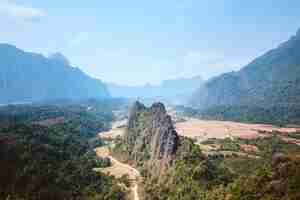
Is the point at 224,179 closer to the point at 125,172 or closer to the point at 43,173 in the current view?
the point at 125,172

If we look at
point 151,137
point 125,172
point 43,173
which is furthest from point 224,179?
point 43,173

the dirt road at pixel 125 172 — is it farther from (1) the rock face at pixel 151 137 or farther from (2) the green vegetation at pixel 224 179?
(1) the rock face at pixel 151 137

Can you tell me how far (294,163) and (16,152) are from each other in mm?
61432

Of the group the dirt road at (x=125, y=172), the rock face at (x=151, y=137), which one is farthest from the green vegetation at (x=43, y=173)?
the rock face at (x=151, y=137)

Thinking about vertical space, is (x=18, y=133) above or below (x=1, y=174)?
above

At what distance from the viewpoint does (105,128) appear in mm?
192625

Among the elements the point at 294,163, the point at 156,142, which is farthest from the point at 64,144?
the point at 294,163

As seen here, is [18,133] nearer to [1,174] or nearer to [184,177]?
[1,174]

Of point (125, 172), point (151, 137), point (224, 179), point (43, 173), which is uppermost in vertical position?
point (151, 137)

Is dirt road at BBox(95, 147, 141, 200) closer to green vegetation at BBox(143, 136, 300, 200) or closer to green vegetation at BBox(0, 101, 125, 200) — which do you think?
green vegetation at BBox(143, 136, 300, 200)

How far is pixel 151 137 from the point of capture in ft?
337

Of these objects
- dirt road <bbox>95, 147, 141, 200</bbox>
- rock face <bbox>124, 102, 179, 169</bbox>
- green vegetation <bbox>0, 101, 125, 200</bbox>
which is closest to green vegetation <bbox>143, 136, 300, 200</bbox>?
dirt road <bbox>95, 147, 141, 200</bbox>

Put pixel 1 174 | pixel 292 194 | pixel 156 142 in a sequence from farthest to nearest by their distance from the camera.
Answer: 1. pixel 156 142
2. pixel 1 174
3. pixel 292 194

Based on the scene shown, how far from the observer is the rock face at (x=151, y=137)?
83.8 metres
